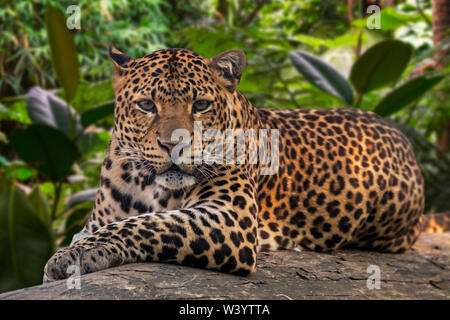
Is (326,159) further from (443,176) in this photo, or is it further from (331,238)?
(443,176)

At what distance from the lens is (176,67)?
229cm

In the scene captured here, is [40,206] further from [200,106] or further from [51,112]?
[200,106]

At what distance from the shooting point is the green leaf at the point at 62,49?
4.15m

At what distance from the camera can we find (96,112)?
13.9 ft

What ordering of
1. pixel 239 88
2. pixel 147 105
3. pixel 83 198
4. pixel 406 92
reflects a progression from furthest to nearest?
pixel 239 88
pixel 406 92
pixel 83 198
pixel 147 105

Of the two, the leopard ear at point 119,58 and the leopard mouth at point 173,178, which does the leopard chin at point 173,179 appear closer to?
the leopard mouth at point 173,178

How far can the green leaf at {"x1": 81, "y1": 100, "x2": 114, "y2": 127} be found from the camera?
4.23 metres

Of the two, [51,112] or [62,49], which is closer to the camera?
[62,49]

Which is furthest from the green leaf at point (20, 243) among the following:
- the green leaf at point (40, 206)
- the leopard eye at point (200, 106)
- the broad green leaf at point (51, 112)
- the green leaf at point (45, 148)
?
the leopard eye at point (200, 106)

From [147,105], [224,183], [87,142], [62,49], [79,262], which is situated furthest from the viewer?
[87,142]

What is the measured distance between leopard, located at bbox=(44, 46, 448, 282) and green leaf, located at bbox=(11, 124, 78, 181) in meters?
1.77

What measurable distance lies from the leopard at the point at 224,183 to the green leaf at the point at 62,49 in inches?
75.6

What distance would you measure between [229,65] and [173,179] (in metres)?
0.57

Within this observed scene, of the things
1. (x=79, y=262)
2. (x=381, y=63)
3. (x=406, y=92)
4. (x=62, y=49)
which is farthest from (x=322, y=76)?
(x=79, y=262)
